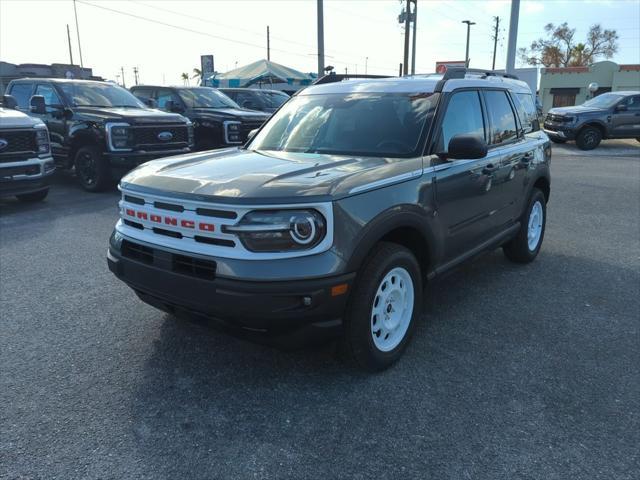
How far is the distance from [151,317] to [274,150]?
164 centimetres

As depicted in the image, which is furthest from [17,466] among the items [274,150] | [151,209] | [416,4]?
[416,4]

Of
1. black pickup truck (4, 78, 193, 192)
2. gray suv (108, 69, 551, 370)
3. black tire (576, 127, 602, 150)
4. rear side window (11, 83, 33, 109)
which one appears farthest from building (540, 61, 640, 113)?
gray suv (108, 69, 551, 370)

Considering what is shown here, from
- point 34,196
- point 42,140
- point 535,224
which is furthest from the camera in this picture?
point 34,196

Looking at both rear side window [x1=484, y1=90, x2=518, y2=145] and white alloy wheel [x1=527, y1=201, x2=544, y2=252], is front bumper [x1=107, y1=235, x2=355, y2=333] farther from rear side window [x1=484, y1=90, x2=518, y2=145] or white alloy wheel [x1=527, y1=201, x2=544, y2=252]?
white alloy wheel [x1=527, y1=201, x2=544, y2=252]

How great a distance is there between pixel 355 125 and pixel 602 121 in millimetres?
16976

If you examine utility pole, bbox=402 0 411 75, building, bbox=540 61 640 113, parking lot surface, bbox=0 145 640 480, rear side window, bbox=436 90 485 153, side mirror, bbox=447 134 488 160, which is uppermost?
utility pole, bbox=402 0 411 75

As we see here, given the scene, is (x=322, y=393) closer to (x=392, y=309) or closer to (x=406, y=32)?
(x=392, y=309)

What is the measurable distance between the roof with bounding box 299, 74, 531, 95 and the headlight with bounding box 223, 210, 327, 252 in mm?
1811

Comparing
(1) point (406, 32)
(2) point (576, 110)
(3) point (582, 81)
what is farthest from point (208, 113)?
(3) point (582, 81)

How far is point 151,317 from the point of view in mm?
4133

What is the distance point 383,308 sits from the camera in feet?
10.8

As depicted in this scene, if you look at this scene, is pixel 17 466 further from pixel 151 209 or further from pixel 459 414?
pixel 459 414

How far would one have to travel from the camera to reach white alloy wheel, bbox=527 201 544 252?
5.67m

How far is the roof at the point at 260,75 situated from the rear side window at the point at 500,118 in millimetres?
26089
